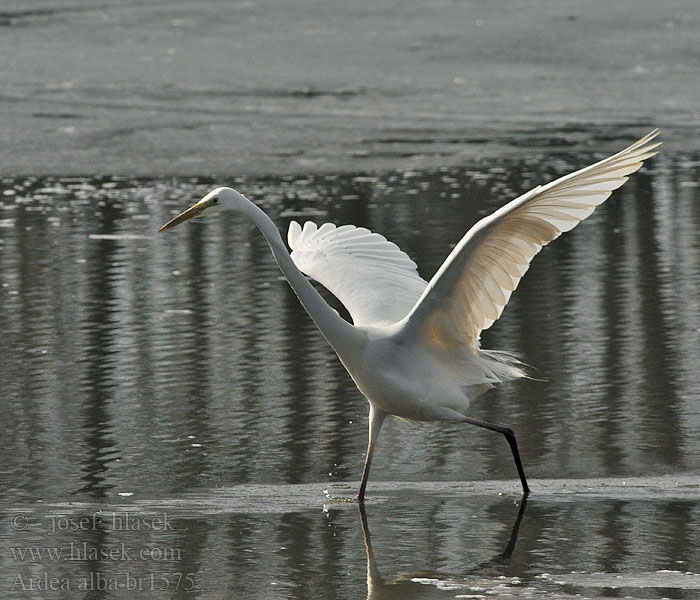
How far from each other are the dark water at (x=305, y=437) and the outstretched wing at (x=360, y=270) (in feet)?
1.97

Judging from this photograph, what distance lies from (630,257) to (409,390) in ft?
15.5

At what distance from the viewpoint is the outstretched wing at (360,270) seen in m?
6.68

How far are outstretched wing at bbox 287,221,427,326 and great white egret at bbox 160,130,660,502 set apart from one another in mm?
73

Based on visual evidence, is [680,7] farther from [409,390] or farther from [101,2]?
[409,390]

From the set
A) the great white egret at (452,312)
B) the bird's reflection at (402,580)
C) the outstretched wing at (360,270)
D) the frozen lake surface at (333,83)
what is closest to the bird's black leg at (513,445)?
the great white egret at (452,312)

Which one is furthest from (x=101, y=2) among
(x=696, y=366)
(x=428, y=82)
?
(x=696, y=366)

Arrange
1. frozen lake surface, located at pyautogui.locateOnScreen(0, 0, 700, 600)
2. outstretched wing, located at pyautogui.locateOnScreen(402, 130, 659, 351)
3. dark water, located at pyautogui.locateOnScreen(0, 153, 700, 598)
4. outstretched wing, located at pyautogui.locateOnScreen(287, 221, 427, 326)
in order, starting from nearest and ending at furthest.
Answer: dark water, located at pyautogui.locateOnScreen(0, 153, 700, 598) → frozen lake surface, located at pyautogui.locateOnScreen(0, 0, 700, 600) → outstretched wing, located at pyautogui.locateOnScreen(402, 130, 659, 351) → outstretched wing, located at pyautogui.locateOnScreen(287, 221, 427, 326)

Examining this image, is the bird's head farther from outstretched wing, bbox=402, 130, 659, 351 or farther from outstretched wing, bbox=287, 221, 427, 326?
outstretched wing, bbox=287, 221, 427, 326

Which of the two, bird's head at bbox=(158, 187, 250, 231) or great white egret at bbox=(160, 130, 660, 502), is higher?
bird's head at bbox=(158, 187, 250, 231)

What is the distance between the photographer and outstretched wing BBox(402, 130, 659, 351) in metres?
5.50

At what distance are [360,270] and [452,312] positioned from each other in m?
1.09

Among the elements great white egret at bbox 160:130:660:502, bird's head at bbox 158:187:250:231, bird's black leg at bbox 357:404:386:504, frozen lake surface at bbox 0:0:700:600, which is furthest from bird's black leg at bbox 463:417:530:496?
bird's head at bbox 158:187:250:231

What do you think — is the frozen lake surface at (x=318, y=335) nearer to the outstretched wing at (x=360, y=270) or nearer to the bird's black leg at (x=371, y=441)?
the bird's black leg at (x=371, y=441)

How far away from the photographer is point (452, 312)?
601 cm
